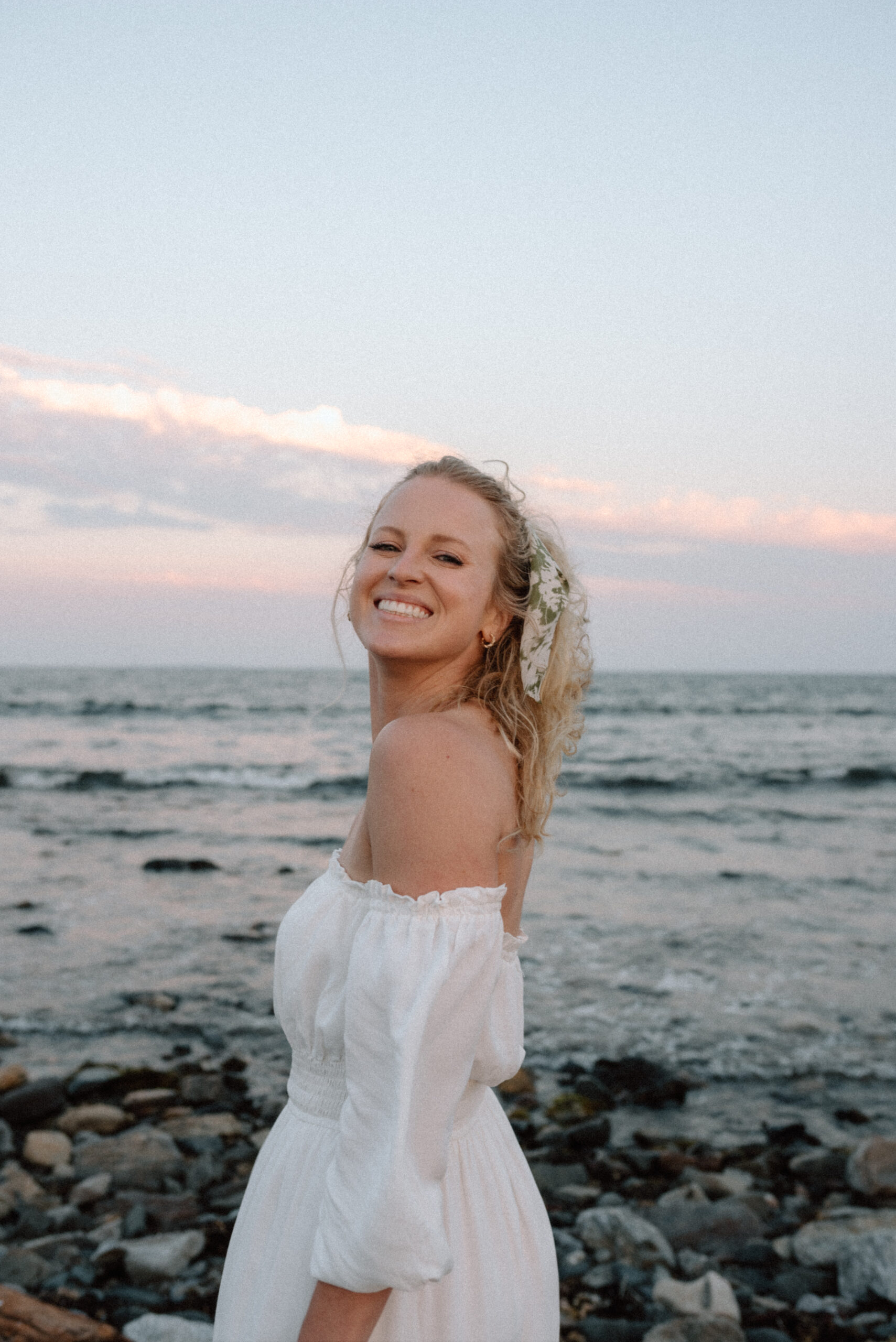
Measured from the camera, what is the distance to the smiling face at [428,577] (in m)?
1.98

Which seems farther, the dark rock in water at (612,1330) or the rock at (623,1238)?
the rock at (623,1238)

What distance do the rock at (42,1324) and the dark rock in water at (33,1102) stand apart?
284 cm

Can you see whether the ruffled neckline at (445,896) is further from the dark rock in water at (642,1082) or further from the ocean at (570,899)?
the dark rock in water at (642,1082)

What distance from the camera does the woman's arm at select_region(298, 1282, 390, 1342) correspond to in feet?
5.02

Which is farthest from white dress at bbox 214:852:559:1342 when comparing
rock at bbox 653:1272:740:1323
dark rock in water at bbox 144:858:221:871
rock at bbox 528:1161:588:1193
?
dark rock in water at bbox 144:858:221:871

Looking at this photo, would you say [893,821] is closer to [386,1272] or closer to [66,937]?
[66,937]

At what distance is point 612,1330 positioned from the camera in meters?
3.90

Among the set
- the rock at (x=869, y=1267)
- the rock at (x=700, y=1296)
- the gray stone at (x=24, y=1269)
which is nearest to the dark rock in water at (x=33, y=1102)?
the gray stone at (x=24, y=1269)

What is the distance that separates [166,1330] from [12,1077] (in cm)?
321

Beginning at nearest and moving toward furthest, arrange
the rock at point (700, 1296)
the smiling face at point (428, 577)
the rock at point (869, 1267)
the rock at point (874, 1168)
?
the smiling face at point (428, 577), the rock at point (700, 1296), the rock at point (869, 1267), the rock at point (874, 1168)

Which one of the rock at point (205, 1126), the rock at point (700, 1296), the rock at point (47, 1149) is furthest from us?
the rock at point (205, 1126)

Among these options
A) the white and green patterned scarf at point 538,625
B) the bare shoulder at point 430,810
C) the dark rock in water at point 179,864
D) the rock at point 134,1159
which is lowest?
the dark rock in water at point 179,864

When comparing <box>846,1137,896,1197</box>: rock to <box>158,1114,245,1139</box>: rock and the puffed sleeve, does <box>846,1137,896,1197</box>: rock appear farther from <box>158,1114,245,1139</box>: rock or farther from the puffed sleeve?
the puffed sleeve

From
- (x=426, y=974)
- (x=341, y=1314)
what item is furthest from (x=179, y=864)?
(x=426, y=974)
